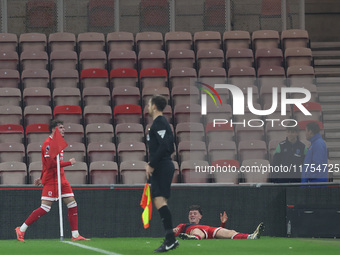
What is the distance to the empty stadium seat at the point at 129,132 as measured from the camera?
14492mm

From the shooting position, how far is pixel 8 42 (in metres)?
16.7

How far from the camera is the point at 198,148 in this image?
14148 mm

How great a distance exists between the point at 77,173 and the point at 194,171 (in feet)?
6.45

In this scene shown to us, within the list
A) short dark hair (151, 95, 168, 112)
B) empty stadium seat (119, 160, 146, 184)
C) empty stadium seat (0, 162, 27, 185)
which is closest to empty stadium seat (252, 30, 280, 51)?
empty stadium seat (119, 160, 146, 184)

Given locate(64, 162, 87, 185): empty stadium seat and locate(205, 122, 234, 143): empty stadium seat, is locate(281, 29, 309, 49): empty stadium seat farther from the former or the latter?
locate(64, 162, 87, 185): empty stadium seat

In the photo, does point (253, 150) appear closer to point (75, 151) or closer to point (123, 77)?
point (75, 151)

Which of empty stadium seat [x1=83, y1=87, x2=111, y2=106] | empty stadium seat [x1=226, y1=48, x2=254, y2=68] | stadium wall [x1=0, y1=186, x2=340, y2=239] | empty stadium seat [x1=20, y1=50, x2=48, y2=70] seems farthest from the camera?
empty stadium seat [x1=226, y1=48, x2=254, y2=68]

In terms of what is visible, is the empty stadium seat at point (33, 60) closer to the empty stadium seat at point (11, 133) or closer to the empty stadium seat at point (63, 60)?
the empty stadium seat at point (63, 60)

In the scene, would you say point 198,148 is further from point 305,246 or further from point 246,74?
point 305,246

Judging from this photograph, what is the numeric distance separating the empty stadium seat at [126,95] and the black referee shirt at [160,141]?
292 inches

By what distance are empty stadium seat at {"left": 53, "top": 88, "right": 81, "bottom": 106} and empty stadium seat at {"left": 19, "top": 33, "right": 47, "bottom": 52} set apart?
5.89 feet

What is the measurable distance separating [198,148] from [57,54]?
4.04m

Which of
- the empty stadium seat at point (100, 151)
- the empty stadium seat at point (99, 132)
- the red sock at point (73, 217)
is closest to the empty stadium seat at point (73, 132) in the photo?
the empty stadium seat at point (99, 132)

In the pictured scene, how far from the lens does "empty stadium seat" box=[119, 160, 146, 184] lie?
13.5 meters
